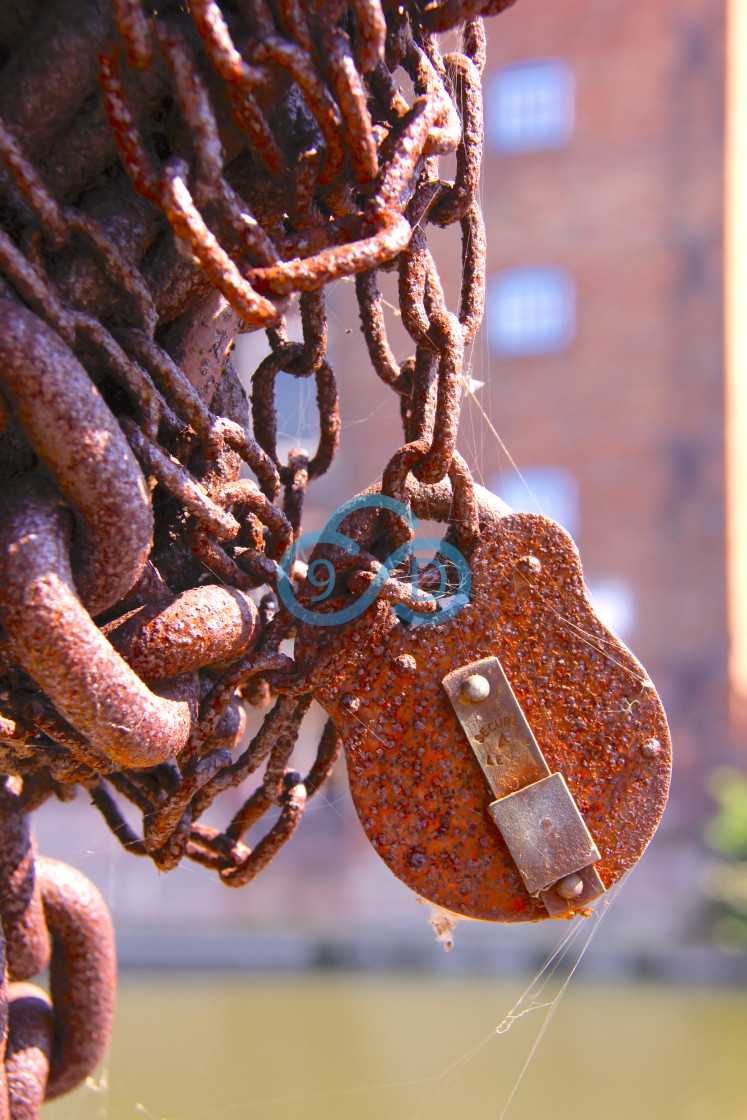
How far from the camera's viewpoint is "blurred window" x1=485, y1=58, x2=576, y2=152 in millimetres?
10219

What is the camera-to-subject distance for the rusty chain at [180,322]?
1.85 feet

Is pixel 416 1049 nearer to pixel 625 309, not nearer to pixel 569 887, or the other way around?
pixel 569 887

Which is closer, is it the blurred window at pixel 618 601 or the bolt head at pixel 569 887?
the bolt head at pixel 569 887

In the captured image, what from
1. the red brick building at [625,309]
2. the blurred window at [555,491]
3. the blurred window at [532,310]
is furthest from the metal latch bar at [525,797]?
the blurred window at [532,310]

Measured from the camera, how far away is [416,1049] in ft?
19.4

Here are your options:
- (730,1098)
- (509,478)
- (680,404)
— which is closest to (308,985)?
(730,1098)

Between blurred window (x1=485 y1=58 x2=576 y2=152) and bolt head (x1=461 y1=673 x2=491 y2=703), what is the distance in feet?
34.6

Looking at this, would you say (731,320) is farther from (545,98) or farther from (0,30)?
(0,30)

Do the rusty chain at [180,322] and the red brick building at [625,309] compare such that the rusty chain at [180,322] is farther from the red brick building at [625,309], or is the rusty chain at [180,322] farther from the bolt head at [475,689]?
the red brick building at [625,309]

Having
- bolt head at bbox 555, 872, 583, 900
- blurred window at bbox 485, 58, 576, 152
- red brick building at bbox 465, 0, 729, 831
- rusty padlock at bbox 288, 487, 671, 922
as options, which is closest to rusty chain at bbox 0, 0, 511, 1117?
rusty padlock at bbox 288, 487, 671, 922

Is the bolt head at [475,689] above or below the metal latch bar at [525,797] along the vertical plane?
above

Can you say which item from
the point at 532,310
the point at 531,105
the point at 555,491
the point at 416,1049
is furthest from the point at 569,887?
the point at 531,105

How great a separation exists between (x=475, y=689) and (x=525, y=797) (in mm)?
90

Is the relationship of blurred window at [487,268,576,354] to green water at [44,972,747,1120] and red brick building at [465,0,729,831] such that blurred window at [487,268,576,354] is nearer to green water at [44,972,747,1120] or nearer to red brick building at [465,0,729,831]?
red brick building at [465,0,729,831]
